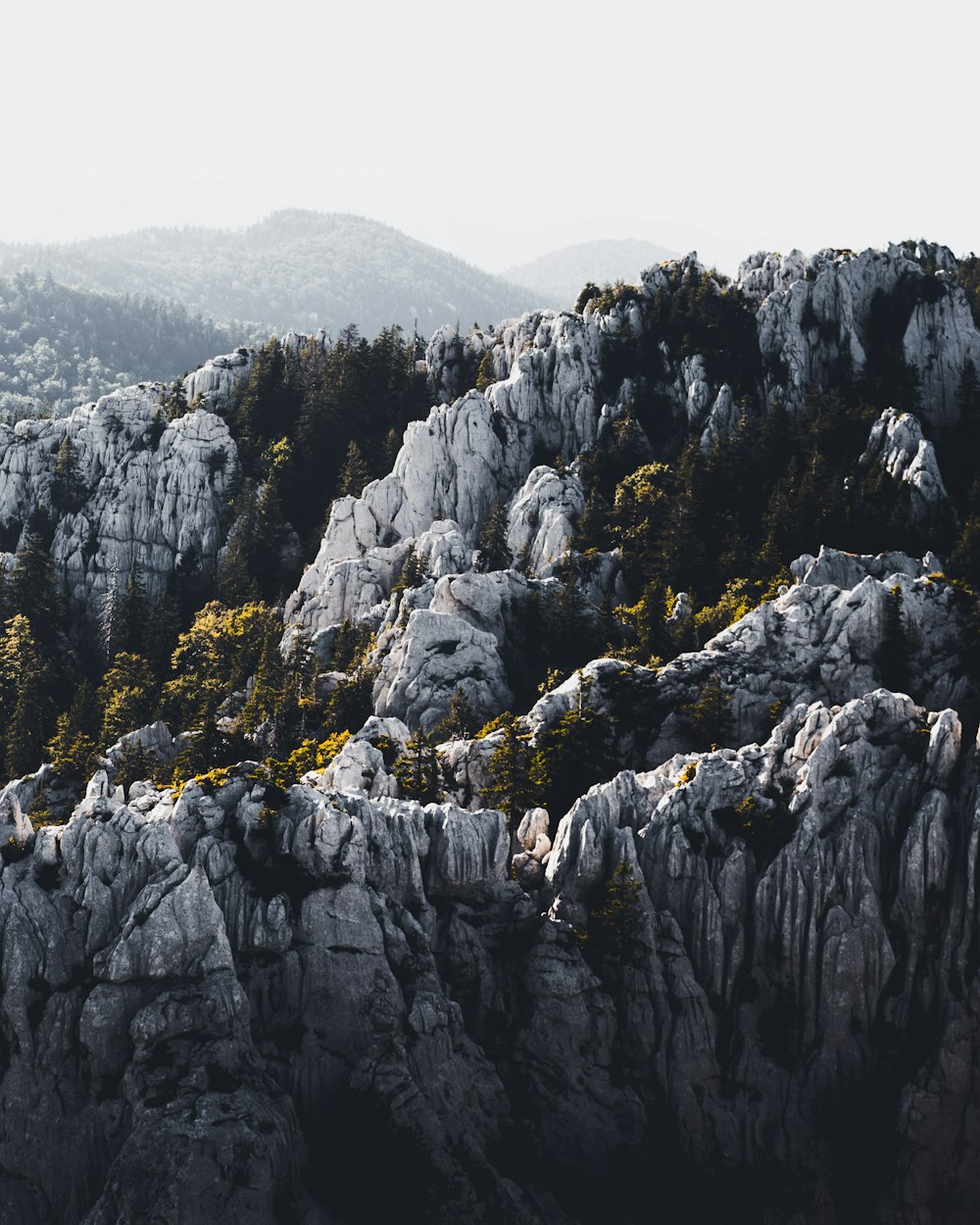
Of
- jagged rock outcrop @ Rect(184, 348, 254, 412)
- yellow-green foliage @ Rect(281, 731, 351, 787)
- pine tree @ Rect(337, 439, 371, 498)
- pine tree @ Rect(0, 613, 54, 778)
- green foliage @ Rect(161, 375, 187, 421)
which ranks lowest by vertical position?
pine tree @ Rect(0, 613, 54, 778)

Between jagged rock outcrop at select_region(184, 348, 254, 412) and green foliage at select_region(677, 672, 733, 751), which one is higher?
jagged rock outcrop at select_region(184, 348, 254, 412)

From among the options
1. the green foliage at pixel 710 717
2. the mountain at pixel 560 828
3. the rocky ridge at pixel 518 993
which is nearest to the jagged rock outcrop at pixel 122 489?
the mountain at pixel 560 828

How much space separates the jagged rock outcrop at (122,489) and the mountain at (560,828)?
26.4 ft

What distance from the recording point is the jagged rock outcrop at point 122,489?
131 m

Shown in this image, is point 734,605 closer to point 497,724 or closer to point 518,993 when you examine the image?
point 497,724

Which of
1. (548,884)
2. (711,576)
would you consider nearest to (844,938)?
(548,884)

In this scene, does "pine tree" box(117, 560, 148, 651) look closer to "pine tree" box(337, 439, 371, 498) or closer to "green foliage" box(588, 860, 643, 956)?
"pine tree" box(337, 439, 371, 498)

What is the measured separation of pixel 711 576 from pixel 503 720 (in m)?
28.8

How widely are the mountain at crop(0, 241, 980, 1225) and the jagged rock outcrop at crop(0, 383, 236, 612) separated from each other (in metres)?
8.05

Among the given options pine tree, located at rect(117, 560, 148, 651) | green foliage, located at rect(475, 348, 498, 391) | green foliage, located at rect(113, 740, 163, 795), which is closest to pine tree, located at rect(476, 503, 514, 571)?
green foliage, located at rect(475, 348, 498, 391)

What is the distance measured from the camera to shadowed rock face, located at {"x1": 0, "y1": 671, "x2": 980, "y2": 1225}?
46.8m

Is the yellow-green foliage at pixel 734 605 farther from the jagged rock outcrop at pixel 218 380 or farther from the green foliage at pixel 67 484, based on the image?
the green foliage at pixel 67 484

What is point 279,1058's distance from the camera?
166 feet

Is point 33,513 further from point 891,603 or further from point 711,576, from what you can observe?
point 891,603
